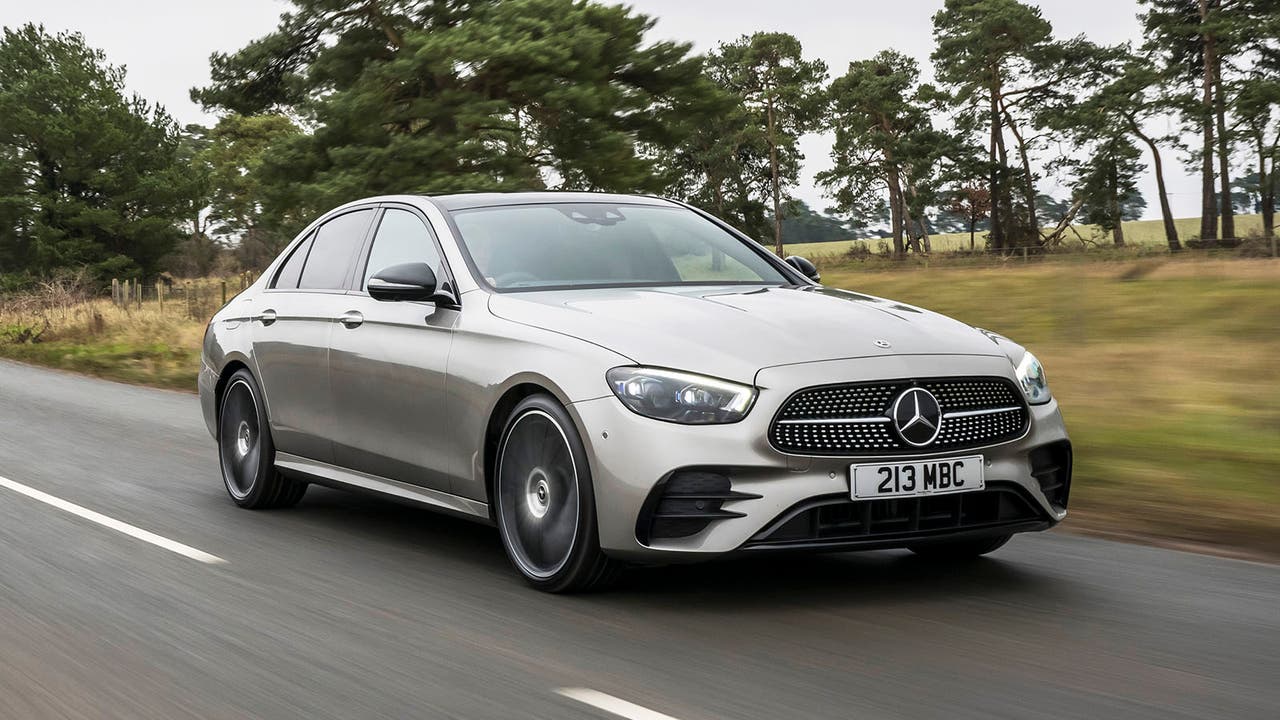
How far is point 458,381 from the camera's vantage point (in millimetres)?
5902

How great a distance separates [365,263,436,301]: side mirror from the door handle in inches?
26.3

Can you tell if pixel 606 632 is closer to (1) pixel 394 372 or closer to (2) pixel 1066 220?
(1) pixel 394 372

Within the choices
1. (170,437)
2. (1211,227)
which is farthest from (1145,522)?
(1211,227)

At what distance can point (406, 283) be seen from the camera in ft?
19.9

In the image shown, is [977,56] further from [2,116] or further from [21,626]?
[21,626]

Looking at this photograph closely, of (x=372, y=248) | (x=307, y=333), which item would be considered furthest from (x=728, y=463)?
(x=307, y=333)

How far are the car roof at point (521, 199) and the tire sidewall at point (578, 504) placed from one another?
1.49 metres

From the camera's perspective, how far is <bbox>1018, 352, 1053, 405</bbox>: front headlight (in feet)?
18.1

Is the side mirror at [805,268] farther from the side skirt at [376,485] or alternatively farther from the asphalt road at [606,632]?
the side skirt at [376,485]

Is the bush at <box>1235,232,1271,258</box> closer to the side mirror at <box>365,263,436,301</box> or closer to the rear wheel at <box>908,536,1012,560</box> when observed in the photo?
the rear wheel at <box>908,536,1012,560</box>

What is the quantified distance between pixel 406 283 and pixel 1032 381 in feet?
8.14

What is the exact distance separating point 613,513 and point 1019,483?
145 cm

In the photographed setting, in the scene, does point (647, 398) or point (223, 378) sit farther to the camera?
point (223, 378)

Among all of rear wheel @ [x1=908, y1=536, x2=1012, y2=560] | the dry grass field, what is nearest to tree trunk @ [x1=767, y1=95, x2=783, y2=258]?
the dry grass field
